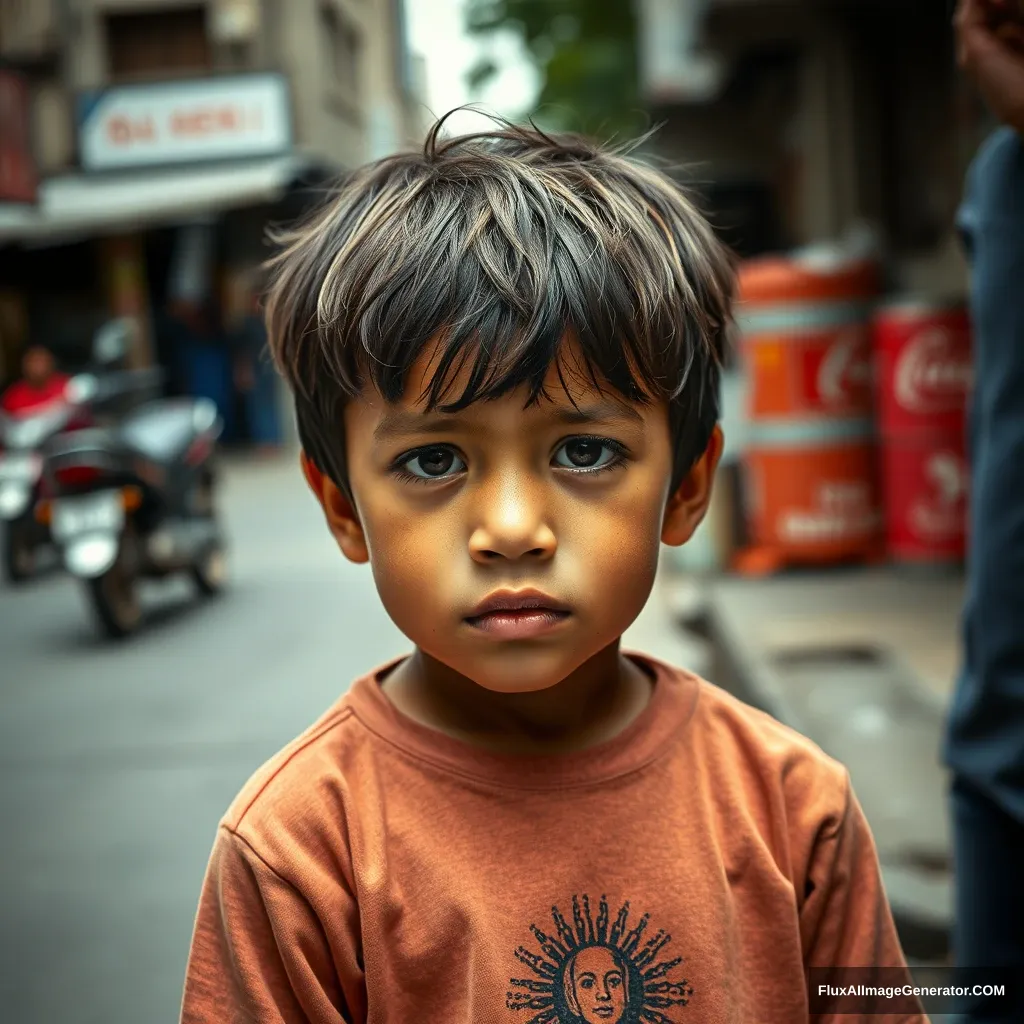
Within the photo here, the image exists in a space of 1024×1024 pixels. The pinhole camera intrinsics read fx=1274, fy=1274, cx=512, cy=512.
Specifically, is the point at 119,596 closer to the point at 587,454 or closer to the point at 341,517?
the point at 341,517

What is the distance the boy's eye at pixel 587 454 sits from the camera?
98 cm

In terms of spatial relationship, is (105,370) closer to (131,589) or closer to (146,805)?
(131,589)

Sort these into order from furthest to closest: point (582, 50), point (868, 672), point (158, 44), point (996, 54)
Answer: point (582, 50), point (868, 672), point (158, 44), point (996, 54)

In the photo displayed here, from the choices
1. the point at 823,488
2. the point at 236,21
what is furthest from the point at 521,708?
the point at 823,488

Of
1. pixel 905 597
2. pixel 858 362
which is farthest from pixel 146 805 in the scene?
pixel 858 362

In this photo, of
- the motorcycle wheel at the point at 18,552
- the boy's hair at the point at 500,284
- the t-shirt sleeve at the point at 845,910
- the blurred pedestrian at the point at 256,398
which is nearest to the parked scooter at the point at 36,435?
the motorcycle wheel at the point at 18,552

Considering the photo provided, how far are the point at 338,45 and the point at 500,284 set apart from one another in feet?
3.94

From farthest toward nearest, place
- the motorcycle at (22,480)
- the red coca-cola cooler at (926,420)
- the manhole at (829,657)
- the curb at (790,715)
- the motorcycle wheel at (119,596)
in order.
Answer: the motorcycle at (22,480) < the motorcycle wheel at (119,596) < the red coca-cola cooler at (926,420) < the manhole at (829,657) < the curb at (790,715)

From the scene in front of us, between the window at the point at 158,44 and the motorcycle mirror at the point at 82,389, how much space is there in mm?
4004

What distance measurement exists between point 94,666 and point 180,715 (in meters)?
0.93

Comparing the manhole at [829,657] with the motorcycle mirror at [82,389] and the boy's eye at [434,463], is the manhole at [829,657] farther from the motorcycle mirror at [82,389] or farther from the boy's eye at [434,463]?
the motorcycle mirror at [82,389]

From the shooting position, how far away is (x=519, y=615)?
96 cm

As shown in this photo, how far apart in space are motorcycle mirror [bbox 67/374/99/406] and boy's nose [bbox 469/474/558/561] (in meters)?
5.71

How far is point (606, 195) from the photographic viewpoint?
1062mm
